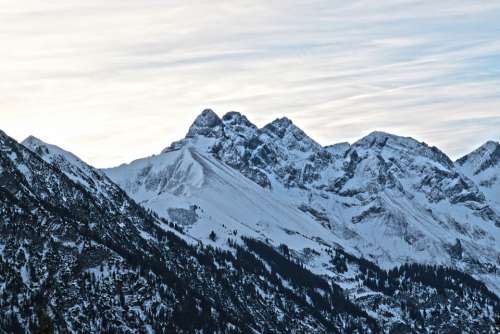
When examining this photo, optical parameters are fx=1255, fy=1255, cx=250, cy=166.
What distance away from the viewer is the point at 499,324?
165750mm

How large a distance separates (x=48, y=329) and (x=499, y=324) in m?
60.0

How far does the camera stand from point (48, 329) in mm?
144750

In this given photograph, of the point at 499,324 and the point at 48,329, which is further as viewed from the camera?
the point at 499,324
